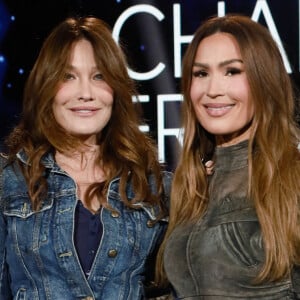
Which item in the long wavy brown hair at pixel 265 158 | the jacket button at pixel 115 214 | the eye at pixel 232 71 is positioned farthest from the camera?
the jacket button at pixel 115 214

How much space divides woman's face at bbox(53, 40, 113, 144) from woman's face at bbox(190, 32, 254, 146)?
11.5 inches

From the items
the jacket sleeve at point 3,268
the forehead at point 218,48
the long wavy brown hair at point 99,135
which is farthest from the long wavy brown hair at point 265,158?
the jacket sleeve at point 3,268

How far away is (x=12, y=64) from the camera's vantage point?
2832mm

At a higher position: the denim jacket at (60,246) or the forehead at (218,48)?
the forehead at (218,48)

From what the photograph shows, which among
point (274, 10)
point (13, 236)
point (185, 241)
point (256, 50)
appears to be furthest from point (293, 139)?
point (274, 10)

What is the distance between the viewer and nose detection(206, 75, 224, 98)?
176 cm

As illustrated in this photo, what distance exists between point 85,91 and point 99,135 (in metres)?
0.20

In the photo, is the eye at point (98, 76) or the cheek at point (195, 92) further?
the eye at point (98, 76)

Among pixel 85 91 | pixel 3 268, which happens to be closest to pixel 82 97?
pixel 85 91

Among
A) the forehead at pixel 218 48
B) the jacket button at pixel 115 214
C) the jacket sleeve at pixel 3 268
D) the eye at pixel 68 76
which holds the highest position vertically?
the forehead at pixel 218 48

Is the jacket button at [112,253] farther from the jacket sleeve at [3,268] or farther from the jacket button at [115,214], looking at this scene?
the jacket sleeve at [3,268]

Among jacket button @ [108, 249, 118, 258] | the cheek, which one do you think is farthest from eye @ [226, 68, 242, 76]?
jacket button @ [108, 249, 118, 258]

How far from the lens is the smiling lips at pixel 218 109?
1.76 meters

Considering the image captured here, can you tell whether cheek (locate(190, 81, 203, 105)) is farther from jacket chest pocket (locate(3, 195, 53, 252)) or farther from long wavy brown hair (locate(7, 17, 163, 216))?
jacket chest pocket (locate(3, 195, 53, 252))
